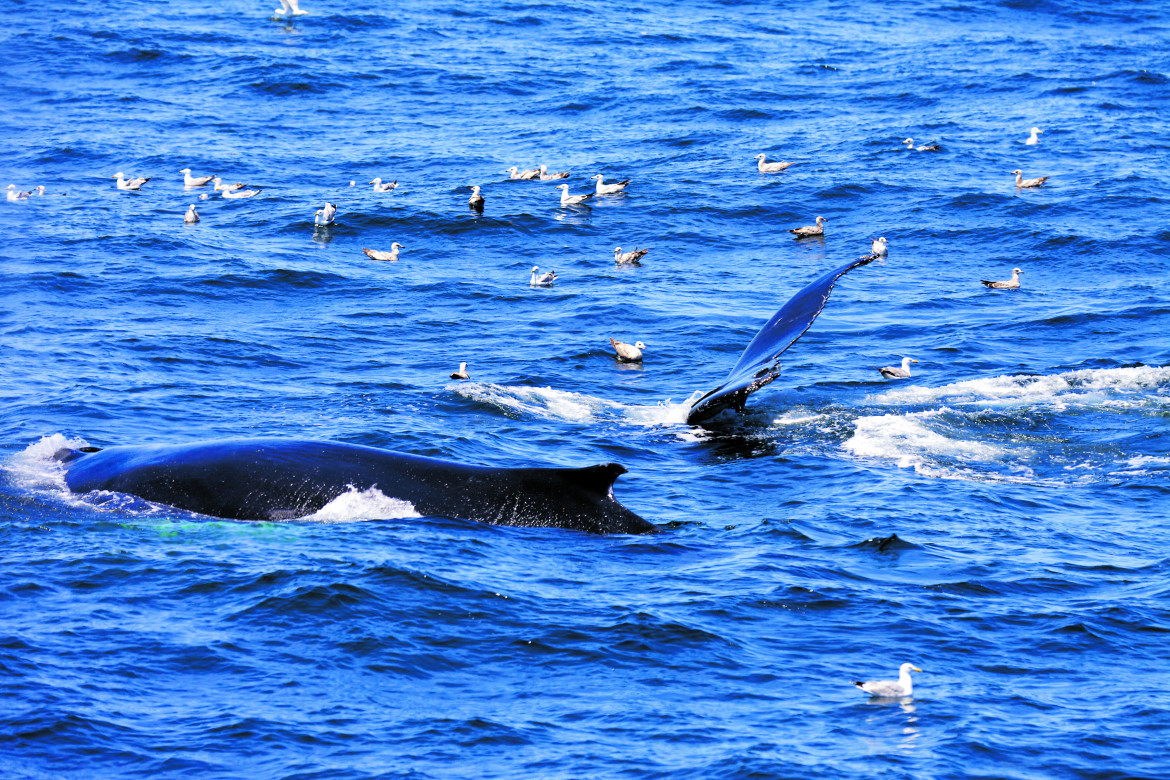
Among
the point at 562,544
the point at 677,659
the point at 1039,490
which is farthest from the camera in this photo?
the point at 1039,490

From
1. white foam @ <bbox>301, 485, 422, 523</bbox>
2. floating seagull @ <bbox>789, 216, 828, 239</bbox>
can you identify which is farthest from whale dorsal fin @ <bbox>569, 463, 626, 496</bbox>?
floating seagull @ <bbox>789, 216, 828, 239</bbox>

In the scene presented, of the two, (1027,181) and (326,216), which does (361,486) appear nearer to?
(326,216)

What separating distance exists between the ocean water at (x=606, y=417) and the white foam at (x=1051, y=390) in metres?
0.10

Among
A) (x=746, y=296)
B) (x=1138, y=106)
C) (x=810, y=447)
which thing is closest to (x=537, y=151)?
(x=746, y=296)

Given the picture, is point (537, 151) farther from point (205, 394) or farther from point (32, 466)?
point (32, 466)

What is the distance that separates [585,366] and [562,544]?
357 inches

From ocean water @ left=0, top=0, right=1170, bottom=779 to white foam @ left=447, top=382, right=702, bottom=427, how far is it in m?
0.10

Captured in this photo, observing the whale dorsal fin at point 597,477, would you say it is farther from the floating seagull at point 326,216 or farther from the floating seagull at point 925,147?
the floating seagull at point 925,147

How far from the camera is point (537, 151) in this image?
34.8 metres

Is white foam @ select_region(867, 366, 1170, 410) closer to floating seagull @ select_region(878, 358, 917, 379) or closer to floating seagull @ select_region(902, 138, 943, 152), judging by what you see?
floating seagull @ select_region(878, 358, 917, 379)

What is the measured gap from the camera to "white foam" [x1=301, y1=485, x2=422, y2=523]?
1043 centimetres

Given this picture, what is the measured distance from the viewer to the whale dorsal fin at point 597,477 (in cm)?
986

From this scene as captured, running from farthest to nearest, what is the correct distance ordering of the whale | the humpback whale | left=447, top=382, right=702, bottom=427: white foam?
left=447, top=382, right=702, bottom=427: white foam → the humpback whale → the whale

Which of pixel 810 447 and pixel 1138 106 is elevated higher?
pixel 1138 106
